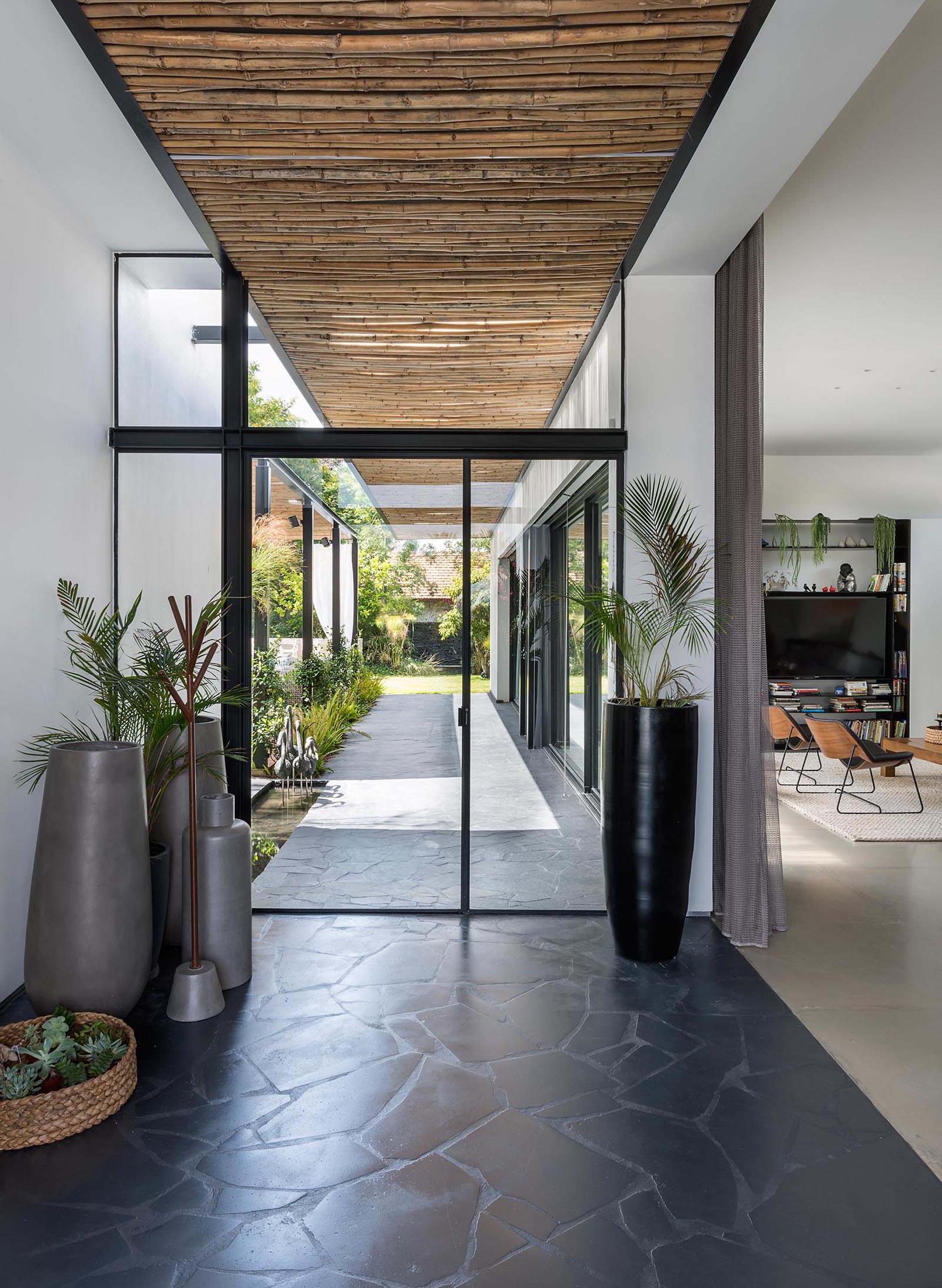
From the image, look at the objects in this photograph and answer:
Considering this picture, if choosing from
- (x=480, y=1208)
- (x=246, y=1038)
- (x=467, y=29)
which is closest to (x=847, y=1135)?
(x=480, y=1208)

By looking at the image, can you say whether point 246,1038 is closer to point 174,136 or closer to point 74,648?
point 74,648

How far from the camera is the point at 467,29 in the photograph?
8.12 ft

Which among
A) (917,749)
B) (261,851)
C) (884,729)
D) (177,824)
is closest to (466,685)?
(261,851)

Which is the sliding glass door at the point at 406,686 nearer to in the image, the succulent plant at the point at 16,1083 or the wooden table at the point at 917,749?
the succulent plant at the point at 16,1083

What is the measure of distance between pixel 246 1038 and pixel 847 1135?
1.93 metres

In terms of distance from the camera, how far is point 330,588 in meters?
4.22

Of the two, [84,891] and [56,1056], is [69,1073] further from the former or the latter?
[84,891]

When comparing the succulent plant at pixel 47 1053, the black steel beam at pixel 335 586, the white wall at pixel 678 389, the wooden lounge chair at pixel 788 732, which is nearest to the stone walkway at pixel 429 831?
the black steel beam at pixel 335 586

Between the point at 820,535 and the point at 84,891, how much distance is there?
28.3 feet

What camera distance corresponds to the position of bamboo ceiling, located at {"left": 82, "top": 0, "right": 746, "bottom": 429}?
248 centimetres

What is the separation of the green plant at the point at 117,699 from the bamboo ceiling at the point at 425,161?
1598 mm

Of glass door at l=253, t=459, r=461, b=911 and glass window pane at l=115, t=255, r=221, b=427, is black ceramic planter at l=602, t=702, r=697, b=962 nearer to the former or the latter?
glass door at l=253, t=459, r=461, b=911

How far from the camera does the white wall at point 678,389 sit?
4047 millimetres

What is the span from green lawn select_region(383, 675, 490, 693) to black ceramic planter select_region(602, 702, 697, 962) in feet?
3.17
